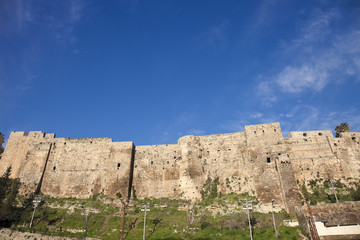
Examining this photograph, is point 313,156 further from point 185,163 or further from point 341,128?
point 185,163

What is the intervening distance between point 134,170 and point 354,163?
118ft

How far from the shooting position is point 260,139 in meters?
44.6

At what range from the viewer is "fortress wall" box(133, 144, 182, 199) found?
1849 inches

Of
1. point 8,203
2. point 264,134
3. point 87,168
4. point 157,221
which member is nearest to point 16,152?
point 87,168

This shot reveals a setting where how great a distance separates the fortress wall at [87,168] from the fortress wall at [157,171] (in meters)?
2.37

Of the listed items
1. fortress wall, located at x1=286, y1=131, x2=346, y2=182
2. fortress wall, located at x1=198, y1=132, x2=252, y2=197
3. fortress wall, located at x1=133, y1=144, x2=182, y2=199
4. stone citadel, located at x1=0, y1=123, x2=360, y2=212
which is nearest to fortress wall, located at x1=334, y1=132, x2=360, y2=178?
stone citadel, located at x1=0, y1=123, x2=360, y2=212

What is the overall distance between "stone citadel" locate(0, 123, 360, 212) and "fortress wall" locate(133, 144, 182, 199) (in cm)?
16

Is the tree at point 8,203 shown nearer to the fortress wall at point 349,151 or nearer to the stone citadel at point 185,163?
the stone citadel at point 185,163

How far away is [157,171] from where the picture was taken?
48469 millimetres

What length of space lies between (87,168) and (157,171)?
12.6 metres

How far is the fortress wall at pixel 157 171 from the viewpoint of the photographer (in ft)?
154

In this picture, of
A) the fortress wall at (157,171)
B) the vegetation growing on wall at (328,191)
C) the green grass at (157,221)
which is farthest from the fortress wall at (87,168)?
the vegetation growing on wall at (328,191)

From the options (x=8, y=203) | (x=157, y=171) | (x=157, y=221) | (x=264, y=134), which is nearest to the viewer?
(x=157, y=221)

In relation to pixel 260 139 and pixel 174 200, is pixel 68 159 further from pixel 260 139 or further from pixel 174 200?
pixel 260 139
